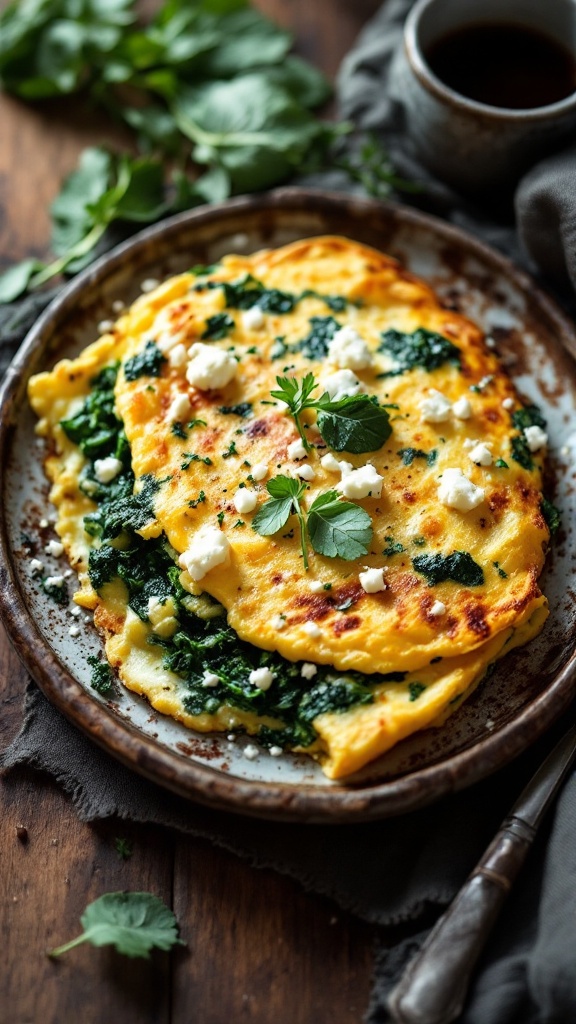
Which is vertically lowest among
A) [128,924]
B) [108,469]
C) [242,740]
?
[128,924]

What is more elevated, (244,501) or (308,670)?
(244,501)

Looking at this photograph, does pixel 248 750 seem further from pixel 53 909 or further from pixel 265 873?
pixel 53 909

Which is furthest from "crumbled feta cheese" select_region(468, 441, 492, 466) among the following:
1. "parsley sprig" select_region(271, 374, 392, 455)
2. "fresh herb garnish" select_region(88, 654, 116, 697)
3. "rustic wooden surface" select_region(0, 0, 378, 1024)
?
"rustic wooden surface" select_region(0, 0, 378, 1024)

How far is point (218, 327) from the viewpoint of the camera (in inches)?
181

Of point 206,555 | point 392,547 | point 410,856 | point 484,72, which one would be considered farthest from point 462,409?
point 484,72

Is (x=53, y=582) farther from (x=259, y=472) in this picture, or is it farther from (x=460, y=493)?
(x=460, y=493)

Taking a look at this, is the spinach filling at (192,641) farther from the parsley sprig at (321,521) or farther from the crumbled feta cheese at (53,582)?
the parsley sprig at (321,521)

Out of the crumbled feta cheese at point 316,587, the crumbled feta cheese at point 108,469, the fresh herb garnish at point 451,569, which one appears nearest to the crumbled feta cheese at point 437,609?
the fresh herb garnish at point 451,569

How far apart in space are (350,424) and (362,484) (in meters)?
0.28

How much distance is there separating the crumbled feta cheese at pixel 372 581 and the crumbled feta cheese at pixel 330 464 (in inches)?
19.2

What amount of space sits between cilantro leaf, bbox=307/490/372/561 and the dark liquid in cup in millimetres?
2551

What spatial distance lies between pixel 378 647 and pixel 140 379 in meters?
1.63

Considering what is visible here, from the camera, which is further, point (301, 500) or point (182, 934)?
point (301, 500)

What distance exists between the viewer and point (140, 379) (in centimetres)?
441
